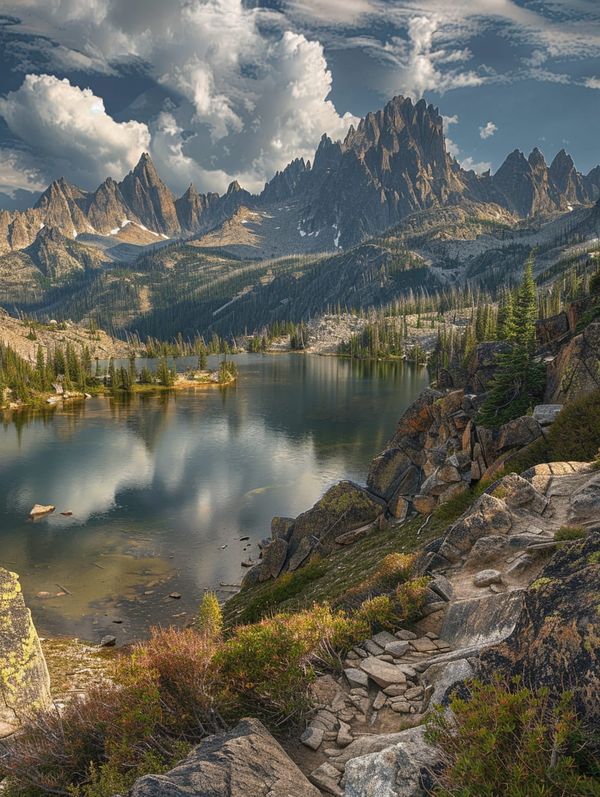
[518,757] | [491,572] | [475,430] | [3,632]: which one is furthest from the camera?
[475,430]

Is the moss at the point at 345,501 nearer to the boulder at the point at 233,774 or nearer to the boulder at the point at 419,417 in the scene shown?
the boulder at the point at 419,417

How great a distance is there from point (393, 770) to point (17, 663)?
17.4 metres

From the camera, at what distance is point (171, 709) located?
33.2 ft

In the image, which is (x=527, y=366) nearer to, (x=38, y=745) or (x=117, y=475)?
(x=38, y=745)

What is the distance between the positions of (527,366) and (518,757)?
35.6 m

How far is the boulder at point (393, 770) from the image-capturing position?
6.83 metres

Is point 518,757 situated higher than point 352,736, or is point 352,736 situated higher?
point 518,757

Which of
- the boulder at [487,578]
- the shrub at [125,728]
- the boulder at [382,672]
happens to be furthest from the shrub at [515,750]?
the boulder at [487,578]

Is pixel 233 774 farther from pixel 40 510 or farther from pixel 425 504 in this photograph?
pixel 40 510

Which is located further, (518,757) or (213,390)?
(213,390)

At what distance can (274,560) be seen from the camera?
40.3 m

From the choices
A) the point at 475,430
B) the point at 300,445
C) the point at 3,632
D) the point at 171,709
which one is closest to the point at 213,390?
the point at 300,445

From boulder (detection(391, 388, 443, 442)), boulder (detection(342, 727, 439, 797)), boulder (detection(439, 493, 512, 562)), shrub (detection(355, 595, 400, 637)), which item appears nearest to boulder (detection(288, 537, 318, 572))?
boulder (detection(391, 388, 443, 442))

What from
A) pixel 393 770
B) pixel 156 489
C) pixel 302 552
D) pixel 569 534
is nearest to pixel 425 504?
pixel 302 552
